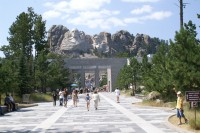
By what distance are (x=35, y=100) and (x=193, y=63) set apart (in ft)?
92.2

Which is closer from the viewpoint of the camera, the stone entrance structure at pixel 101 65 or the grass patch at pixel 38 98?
the grass patch at pixel 38 98

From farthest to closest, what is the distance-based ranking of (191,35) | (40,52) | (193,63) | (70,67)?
(70,67) < (40,52) < (191,35) < (193,63)

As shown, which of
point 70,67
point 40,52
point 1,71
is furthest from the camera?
point 70,67

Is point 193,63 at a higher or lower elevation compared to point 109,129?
higher

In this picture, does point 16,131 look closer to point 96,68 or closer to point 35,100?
point 35,100

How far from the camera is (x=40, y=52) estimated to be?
58750 mm

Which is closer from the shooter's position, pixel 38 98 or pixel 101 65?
pixel 38 98

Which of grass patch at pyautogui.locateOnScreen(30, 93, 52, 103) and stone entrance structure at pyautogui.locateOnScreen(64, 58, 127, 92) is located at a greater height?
stone entrance structure at pyautogui.locateOnScreen(64, 58, 127, 92)

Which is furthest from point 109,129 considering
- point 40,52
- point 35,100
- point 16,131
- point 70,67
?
point 70,67

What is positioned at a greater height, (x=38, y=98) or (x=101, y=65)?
(x=101, y=65)

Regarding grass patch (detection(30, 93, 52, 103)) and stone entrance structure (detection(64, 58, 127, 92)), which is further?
stone entrance structure (detection(64, 58, 127, 92))

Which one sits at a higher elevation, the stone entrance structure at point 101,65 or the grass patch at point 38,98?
the stone entrance structure at point 101,65

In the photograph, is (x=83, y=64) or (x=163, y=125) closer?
(x=163, y=125)

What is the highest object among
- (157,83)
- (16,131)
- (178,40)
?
(178,40)
